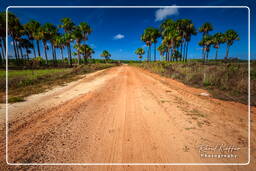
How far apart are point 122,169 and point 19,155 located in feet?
5.72

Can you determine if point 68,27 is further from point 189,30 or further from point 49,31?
point 189,30

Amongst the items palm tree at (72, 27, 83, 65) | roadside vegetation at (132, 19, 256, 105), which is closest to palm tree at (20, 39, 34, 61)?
palm tree at (72, 27, 83, 65)

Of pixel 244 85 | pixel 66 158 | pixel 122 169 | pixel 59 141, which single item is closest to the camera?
A: pixel 122 169

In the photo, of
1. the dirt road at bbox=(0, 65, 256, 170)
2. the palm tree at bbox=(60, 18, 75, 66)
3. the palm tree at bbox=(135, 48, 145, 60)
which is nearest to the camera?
the dirt road at bbox=(0, 65, 256, 170)

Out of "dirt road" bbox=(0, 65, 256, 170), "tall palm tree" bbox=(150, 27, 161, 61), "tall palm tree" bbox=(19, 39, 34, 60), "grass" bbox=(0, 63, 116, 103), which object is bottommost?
"dirt road" bbox=(0, 65, 256, 170)

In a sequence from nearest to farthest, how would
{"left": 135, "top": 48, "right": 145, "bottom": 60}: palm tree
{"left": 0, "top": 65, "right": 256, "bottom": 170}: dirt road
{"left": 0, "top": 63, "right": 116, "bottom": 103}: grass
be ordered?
{"left": 0, "top": 65, "right": 256, "bottom": 170}: dirt road < {"left": 0, "top": 63, "right": 116, "bottom": 103}: grass < {"left": 135, "top": 48, "right": 145, "bottom": 60}: palm tree

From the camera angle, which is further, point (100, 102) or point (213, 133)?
point (100, 102)

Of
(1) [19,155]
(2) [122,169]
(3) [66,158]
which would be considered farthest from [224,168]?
(1) [19,155]

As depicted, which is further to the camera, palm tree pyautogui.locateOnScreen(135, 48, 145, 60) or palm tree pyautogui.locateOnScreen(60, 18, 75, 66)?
palm tree pyautogui.locateOnScreen(135, 48, 145, 60)

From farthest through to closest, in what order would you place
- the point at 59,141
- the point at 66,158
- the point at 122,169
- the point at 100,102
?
1. the point at 100,102
2. the point at 59,141
3. the point at 66,158
4. the point at 122,169

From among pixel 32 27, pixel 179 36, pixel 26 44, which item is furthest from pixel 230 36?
pixel 26 44

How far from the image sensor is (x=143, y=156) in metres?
1.67

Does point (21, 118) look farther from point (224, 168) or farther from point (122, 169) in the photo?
point (224, 168)

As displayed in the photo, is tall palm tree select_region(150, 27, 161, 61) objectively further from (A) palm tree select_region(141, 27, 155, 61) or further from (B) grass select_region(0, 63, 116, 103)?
(B) grass select_region(0, 63, 116, 103)
